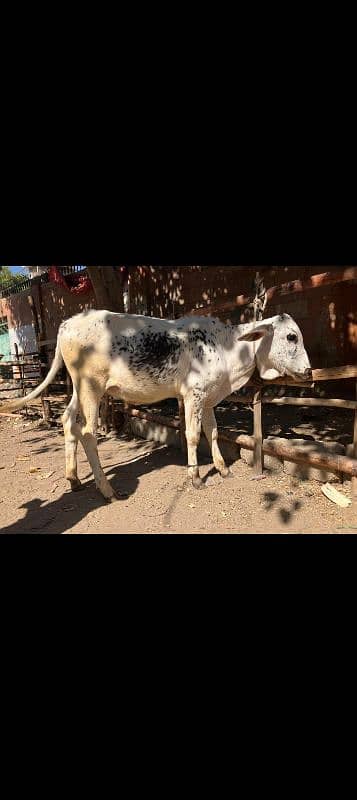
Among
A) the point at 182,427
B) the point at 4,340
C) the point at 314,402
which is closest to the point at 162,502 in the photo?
the point at 182,427

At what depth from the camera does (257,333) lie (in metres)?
4.05

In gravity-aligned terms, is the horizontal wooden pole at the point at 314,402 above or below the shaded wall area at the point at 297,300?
Answer: below

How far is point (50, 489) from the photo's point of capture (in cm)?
451

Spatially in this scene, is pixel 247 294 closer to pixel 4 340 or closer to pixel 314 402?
pixel 314 402

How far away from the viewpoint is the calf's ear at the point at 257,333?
4.01 metres

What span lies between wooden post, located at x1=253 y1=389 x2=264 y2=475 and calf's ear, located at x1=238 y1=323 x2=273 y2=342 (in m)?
0.63

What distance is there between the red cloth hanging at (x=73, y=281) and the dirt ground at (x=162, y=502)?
684 cm

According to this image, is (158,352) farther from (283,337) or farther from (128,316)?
(283,337)

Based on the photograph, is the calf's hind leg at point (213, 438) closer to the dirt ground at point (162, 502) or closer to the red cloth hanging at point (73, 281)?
the dirt ground at point (162, 502)

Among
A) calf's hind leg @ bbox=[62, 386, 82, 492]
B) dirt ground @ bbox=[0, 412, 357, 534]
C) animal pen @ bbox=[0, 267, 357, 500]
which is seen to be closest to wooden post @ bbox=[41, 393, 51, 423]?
dirt ground @ bbox=[0, 412, 357, 534]

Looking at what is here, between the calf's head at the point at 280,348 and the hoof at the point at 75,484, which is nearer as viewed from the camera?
the calf's head at the point at 280,348

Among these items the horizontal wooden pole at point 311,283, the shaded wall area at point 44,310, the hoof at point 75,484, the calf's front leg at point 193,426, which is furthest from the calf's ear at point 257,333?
the shaded wall area at point 44,310

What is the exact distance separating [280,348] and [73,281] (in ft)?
29.2

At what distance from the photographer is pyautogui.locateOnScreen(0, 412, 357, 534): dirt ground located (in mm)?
3363
